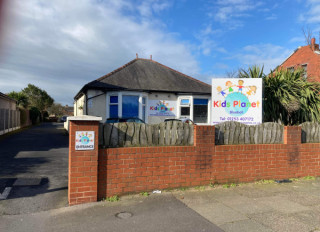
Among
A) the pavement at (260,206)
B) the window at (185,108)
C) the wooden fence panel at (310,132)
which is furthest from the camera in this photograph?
the window at (185,108)

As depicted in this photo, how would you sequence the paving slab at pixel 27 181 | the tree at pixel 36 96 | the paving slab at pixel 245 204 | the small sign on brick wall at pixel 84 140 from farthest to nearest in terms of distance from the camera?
the tree at pixel 36 96
the paving slab at pixel 27 181
the small sign on brick wall at pixel 84 140
the paving slab at pixel 245 204

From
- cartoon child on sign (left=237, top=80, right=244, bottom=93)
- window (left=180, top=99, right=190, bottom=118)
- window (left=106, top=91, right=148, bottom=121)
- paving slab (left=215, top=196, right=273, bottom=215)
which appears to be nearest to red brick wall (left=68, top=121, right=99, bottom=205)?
paving slab (left=215, top=196, right=273, bottom=215)

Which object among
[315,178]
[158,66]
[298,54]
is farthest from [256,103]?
[298,54]

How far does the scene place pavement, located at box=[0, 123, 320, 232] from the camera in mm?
3402

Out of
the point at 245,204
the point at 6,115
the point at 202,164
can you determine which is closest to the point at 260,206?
the point at 245,204

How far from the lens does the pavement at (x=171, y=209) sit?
11.2ft

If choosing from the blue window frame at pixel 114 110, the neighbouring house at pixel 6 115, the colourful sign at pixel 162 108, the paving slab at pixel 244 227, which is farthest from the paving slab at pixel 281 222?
the neighbouring house at pixel 6 115

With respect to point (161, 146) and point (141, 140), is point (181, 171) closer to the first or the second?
point (161, 146)

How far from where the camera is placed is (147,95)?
631 inches

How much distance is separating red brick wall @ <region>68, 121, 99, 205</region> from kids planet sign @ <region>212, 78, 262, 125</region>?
432cm

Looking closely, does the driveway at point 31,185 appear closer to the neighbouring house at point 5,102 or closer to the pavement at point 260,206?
the pavement at point 260,206

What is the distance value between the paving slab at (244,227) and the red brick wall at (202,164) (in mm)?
1617

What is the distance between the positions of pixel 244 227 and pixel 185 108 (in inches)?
539

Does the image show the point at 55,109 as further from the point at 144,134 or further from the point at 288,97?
the point at 144,134
